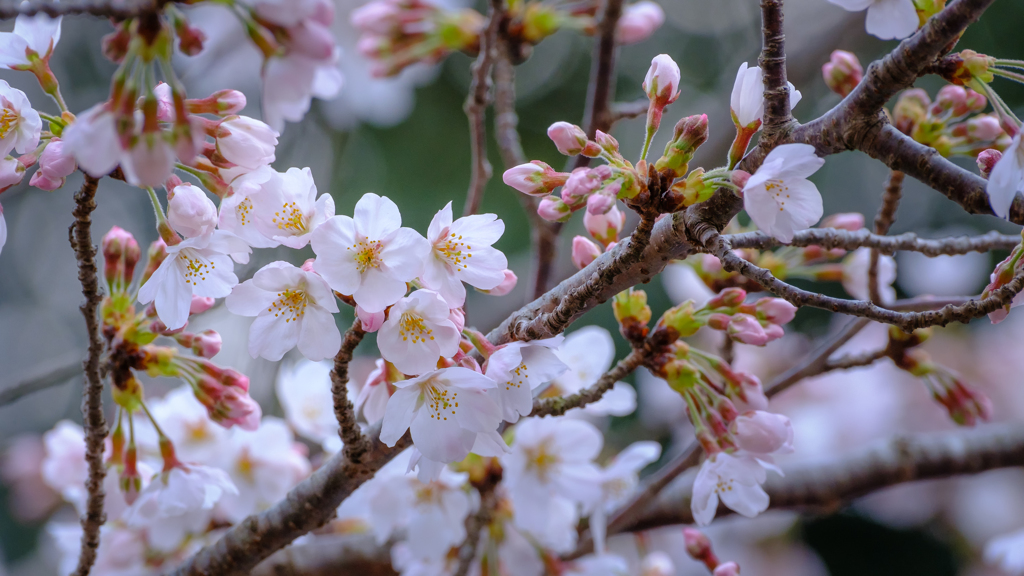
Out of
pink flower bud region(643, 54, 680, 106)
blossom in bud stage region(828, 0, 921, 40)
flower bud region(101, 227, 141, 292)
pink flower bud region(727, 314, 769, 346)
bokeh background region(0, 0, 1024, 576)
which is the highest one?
blossom in bud stage region(828, 0, 921, 40)

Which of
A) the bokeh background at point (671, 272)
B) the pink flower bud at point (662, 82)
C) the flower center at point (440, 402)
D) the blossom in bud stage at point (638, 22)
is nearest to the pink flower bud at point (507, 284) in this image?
the flower center at point (440, 402)

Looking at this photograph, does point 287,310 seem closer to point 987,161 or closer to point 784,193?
point 784,193

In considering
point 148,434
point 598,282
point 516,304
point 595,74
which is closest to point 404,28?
point 595,74

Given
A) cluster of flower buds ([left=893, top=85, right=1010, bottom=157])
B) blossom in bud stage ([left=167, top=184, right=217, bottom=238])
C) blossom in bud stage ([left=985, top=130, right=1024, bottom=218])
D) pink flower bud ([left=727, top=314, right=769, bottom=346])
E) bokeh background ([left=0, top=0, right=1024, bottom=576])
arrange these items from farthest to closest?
bokeh background ([left=0, top=0, right=1024, bottom=576])
cluster of flower buds ([left=893, top=85, right=1010, bottom=157])
pink flower bud ([left=727, top=314, right=769, bottom=346])
blossom in bud stage ([left=167, top=184, right=217, bottom=238])
blossom in bud stage ([left=985, top=130, right=1024, bottom=218])

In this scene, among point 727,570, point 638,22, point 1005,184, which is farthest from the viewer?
point 638,22

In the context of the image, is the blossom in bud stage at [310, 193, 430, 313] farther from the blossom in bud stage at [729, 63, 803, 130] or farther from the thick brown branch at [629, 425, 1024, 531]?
the thick brown branch at [629, 425, 1024, 531]

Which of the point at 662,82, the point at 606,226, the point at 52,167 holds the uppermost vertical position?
the point at 662,82

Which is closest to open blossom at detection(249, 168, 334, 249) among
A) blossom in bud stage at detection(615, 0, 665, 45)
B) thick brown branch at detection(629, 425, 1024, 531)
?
thick brown branch at detection(629, 425, 1024, 531)

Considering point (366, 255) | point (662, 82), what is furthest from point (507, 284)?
point (662, 82)
